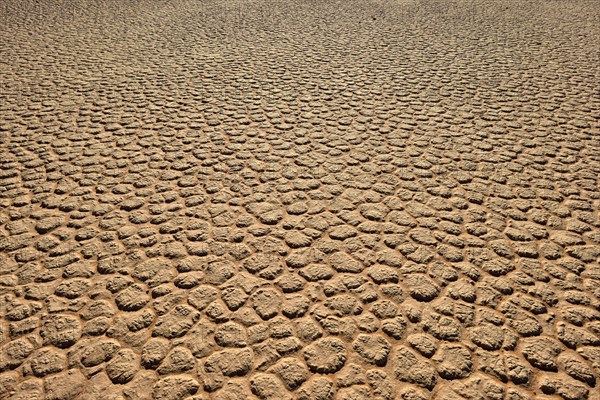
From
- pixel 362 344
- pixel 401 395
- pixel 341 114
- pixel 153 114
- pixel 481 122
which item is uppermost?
pixel 481 122

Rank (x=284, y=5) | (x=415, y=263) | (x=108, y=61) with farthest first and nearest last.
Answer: (x=284, y=5) < (x=108, y=61) < (x=415, y=263)

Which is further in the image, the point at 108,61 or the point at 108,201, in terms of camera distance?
the point at 108,61

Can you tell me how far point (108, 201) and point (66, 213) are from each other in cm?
22

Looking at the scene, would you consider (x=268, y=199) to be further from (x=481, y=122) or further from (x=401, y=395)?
(x=481, y=122)

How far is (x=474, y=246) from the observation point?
1.96 m

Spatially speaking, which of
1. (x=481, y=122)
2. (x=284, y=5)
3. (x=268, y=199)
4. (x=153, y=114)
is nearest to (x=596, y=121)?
(x=481, y=122)

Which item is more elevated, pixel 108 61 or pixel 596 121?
pixel 596 121

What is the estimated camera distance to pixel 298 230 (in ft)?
6.75

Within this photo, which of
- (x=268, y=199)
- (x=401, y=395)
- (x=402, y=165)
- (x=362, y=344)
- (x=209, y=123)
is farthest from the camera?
(x=209, y=123)

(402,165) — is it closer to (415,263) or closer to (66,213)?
(415,263)

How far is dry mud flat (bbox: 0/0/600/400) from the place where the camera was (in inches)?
56.2

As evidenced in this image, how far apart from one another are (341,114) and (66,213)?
220 cm

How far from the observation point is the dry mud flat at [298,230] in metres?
1.43

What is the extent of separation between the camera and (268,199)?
227 centimetres
